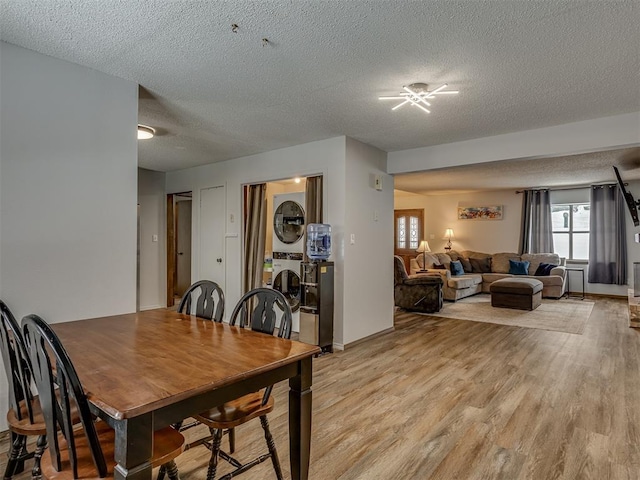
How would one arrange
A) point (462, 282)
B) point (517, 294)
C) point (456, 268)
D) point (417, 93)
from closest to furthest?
point (417, 93), point (517, 294), point (462, 282), point (456, 268)

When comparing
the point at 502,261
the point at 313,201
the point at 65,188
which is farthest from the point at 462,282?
the point at 65,188

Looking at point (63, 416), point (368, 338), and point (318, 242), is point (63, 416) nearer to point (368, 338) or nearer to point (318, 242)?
point (318, 242)

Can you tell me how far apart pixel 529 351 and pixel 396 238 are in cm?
644

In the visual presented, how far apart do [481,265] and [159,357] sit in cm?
876

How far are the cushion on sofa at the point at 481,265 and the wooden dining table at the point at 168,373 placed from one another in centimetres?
814

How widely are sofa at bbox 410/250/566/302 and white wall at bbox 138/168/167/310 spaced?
5017mm

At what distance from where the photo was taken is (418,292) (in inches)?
261

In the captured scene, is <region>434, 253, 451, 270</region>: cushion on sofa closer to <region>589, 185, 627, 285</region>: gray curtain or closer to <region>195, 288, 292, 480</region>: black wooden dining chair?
<region>589, 185, 627, 285</region>: gray curtain

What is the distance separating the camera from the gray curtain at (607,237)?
25.8 ft

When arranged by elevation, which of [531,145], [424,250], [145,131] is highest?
[145,131]

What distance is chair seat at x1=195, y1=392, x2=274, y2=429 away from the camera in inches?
66.9

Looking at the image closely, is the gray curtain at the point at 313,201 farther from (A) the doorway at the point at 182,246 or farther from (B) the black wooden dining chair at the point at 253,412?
(A) the doorway at the point at 182,246

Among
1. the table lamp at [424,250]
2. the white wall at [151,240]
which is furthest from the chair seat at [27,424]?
the table lamp at [424,250]

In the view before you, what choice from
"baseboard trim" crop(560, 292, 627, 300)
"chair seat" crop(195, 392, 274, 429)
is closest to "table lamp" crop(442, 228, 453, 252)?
"baseboard trim" crop(560, 292, 627, 300)
